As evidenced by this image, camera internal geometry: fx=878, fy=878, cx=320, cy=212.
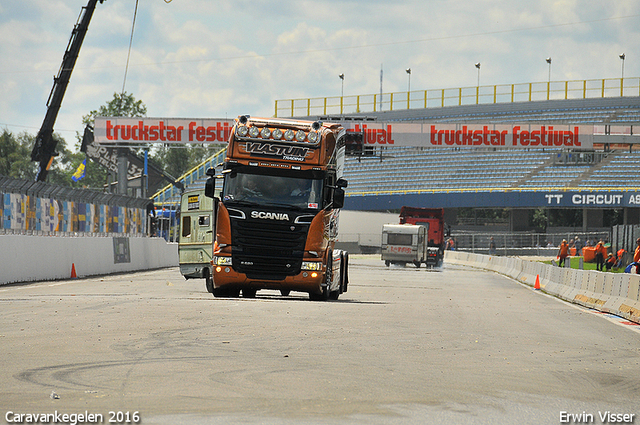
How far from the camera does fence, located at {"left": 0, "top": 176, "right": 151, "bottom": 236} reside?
23766 millimetres

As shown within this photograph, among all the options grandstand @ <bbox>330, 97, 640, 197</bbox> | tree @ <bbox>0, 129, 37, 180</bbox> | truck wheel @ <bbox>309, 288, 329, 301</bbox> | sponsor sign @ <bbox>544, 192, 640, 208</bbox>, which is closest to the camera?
truck wheel @ <bbox>309, 288, 329, 301</bbox>

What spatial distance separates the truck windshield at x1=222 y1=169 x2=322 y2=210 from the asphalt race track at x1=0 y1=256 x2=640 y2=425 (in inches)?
80.1

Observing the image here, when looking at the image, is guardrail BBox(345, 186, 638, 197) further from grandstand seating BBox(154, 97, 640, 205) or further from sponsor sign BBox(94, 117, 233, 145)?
sponsor sign BBox(94, 117, 233, 145)

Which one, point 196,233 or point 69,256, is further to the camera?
point 69,256

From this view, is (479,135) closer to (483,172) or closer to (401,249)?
(401,249)

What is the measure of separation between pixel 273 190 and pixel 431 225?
3942cm

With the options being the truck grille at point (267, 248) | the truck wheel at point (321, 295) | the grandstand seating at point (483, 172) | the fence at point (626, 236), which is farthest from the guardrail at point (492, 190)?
the truck grille at point (267, 248)

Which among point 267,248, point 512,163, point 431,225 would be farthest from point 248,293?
point 512,163

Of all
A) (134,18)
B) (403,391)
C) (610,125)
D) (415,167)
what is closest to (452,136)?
(610,125)

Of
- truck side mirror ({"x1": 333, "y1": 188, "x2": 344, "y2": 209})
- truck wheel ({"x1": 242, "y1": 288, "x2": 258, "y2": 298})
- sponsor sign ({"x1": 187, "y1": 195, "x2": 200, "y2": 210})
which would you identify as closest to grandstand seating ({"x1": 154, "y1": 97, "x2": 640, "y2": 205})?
sponsor sign ({"x1": 187, "y1": 195, "x2": 200, "y2": 210})

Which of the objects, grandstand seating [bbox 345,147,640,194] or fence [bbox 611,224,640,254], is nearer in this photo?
fence [bbox 611,224,640,254]

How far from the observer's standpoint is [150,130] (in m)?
52.5

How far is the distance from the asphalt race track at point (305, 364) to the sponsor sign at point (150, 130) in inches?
1428

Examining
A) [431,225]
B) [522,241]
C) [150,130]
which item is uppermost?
[150,130]
